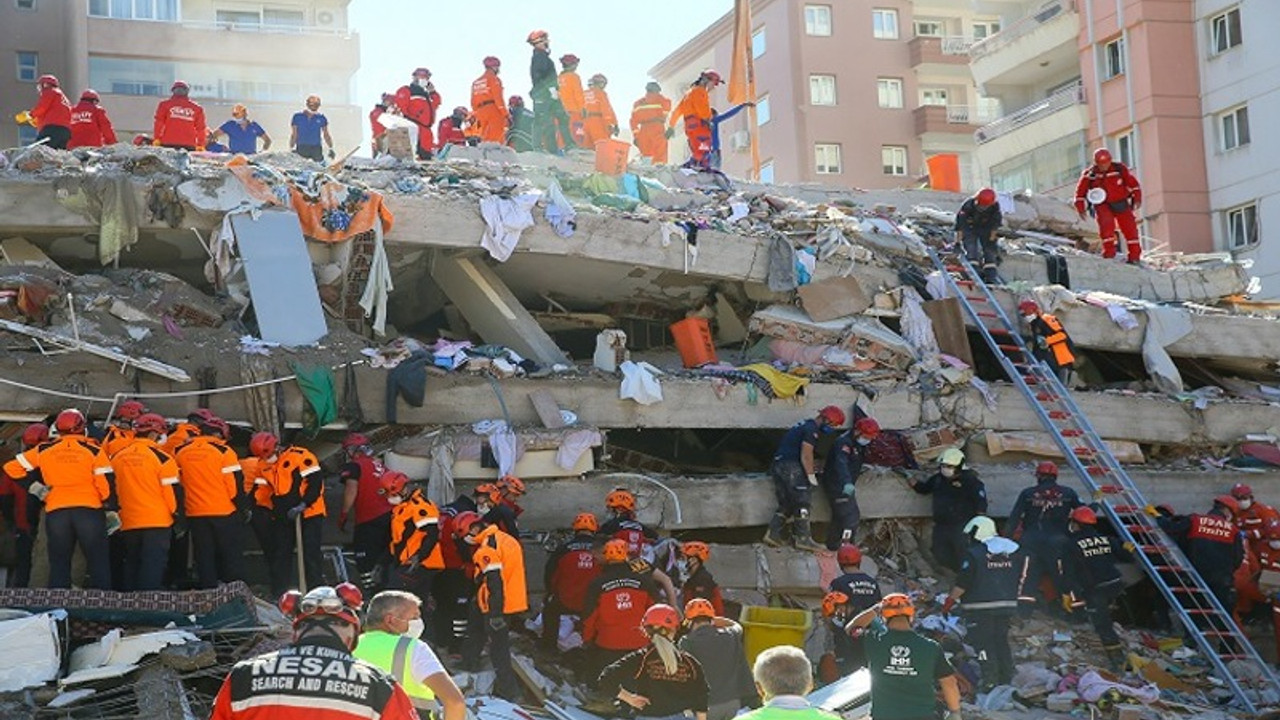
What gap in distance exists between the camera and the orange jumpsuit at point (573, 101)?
2508 cm

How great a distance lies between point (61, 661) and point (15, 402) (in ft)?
15.5

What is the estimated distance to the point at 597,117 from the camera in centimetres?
2544

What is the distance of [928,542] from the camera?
61.5 feet

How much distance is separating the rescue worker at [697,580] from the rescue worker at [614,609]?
107cm

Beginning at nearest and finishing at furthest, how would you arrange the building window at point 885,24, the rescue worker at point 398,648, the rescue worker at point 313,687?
the rescue worker at point 313,687 < the rescue worker at point 398,648 < the building window at point 885,24

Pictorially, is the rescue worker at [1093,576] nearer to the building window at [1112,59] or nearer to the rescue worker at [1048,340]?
the rescue worker at [1048,340]

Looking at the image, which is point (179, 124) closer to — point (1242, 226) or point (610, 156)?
point (610, 156)

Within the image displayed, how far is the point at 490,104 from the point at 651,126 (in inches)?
108

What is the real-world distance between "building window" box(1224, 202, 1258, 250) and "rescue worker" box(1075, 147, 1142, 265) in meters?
14.3

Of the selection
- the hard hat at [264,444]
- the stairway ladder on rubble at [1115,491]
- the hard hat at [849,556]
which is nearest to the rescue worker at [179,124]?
the hard hat at [264,444]

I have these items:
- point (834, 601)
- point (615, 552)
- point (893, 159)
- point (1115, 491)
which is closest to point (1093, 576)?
point (1115, 491)

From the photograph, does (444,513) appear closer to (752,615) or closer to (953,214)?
(752,615)

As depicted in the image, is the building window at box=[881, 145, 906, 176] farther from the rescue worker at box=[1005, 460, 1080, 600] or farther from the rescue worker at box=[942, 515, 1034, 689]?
the rescue worker at box=[942, 515, 1034, 689]

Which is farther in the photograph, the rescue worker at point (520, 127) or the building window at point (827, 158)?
the building window at point (827, 158)
